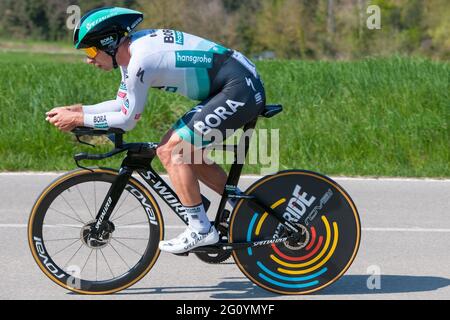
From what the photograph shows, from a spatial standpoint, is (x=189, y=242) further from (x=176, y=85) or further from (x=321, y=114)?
(x=321, y=114)

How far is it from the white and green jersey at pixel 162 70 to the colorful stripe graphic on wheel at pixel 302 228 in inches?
30.4

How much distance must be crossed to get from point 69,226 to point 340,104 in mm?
7251

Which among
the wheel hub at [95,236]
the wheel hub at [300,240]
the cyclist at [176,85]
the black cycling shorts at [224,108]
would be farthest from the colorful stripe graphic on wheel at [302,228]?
the wheel hub at [95,236]

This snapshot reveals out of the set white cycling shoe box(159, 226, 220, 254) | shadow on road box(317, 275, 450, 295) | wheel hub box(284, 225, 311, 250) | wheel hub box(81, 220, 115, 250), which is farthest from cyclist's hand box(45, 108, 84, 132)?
shadow on road box(317, 275, 450, 295)

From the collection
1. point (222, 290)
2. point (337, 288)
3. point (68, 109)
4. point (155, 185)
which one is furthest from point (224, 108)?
point (337, 288)

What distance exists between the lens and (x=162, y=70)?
5.25 meters

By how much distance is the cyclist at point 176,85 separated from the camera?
5.22 m

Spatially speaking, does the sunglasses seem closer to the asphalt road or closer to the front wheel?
the front wheel

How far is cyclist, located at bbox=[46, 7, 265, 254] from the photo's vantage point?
205 inches

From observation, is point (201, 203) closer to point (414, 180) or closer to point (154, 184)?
point (154, 184)

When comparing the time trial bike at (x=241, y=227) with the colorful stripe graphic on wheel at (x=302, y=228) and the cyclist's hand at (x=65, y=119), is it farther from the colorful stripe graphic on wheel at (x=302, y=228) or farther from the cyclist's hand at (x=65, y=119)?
the cyclist's hand at (x=65, y=119)

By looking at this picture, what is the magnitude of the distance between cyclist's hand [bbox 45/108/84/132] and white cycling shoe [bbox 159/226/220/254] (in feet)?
2.93

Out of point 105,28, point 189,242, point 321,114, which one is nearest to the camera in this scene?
point 105,28

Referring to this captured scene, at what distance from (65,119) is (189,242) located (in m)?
1.02
